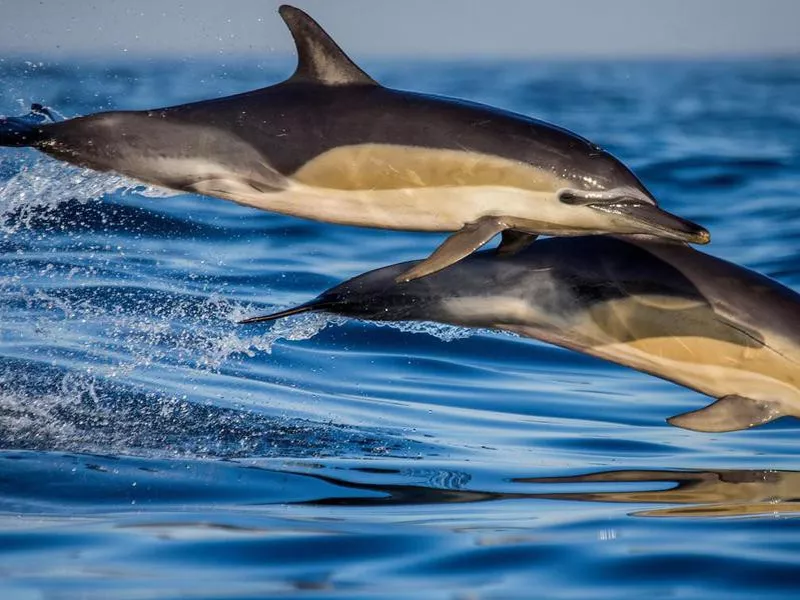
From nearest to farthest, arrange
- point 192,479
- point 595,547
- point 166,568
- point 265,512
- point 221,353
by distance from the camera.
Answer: point 166,568 → point 595,547 → point 265,512 → point 192,479 → point 221,353

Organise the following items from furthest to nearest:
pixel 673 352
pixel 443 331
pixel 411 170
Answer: pixel 443 331, pixel 673 352, pixel 411 170

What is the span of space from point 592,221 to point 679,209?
12.7 metres

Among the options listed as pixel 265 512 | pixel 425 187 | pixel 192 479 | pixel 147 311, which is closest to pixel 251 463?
pixel 192 479

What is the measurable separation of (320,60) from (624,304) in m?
1.83

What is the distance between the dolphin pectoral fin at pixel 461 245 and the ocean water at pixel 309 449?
0.97m

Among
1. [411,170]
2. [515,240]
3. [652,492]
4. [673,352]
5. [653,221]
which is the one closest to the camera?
[653,221]

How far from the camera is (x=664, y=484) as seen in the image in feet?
23.8

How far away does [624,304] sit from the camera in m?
7.41

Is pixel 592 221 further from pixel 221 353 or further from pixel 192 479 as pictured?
pixel 221 353

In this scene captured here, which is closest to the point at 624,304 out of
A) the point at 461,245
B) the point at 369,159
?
the point at 461,245

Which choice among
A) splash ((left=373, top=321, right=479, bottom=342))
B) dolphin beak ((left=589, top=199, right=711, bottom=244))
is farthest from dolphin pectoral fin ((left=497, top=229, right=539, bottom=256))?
splash ((left=373, top=321, right=479, bottom=342))

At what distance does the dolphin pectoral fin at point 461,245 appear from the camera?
257 inches

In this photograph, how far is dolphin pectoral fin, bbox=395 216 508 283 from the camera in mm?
6531

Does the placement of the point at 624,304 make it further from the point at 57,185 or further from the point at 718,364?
the point at 57,185
